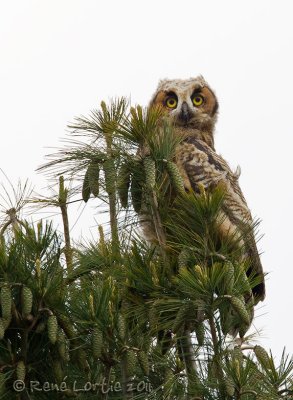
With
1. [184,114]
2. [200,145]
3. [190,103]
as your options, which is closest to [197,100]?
[190,103]

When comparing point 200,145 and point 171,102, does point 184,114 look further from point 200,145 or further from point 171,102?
point 200,145

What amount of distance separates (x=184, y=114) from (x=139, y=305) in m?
3.43

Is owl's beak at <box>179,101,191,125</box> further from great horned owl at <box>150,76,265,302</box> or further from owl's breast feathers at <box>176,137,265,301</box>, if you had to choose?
owl's breast feathers at <box>176,137,265,301</box>

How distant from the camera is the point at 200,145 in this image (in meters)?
7.08

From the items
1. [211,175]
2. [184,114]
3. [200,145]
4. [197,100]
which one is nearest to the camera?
[211,175]

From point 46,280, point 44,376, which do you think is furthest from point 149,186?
point 44,376

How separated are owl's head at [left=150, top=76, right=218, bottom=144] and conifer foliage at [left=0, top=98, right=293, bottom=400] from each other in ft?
9.16

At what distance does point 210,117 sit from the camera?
7.93m

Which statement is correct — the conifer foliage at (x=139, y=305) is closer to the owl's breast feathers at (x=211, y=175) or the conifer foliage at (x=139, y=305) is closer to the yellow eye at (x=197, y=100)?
the owl's breast feathers at (x=211, y=175)

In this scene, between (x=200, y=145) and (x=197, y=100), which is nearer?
(x=200, y=145)

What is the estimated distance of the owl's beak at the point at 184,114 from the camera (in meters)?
7.63

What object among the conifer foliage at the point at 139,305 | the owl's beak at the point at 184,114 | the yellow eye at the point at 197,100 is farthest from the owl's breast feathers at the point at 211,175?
the conifer foliage at the point at 139,305

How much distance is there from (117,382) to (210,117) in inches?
156

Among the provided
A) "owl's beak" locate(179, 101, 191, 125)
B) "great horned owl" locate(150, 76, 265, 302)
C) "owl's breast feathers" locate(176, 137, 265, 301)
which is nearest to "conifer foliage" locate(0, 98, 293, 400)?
"great horned owl" locate(150, 76, 265, 302)
